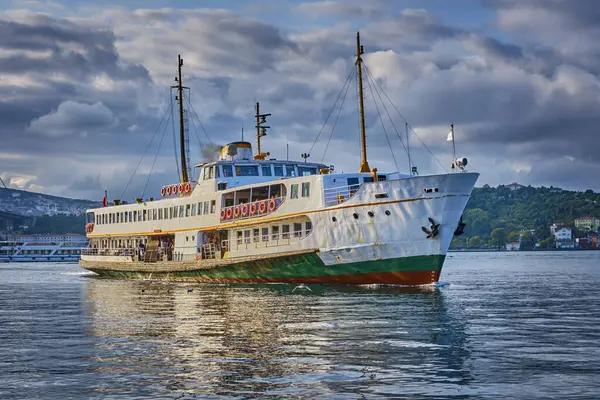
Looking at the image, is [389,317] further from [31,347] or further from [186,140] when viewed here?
[186,140]

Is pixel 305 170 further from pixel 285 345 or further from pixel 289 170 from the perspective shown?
pixel 285 345

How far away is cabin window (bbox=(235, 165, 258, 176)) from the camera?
5125 centimetres

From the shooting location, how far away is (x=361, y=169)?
142 ft

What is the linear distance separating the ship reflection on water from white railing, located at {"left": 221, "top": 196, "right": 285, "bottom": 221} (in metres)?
8.11

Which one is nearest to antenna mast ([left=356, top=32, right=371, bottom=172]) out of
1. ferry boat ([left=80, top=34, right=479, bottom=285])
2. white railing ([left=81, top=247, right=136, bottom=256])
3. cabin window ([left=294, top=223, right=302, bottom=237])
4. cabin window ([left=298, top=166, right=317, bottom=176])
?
ferry boat ([left=80, top=34, right=479, bottom=285])

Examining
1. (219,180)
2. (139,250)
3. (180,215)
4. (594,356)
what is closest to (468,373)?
(594,356)

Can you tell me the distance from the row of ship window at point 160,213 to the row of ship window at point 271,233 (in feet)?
10.4

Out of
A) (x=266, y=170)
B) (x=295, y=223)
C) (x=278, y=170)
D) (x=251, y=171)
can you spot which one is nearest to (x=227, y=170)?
(x=251, y=171)

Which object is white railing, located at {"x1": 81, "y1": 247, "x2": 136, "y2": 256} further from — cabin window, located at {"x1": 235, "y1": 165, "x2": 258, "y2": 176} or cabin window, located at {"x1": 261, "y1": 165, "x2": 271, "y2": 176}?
cabin window, located at {"x1": 261, "y1": 165, "x2": 271, "y2": 176}

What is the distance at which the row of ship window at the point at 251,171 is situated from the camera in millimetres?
50969

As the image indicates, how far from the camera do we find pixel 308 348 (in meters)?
21.0

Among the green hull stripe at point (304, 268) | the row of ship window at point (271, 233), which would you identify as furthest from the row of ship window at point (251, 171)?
the green hull stripe at point (304, 268)

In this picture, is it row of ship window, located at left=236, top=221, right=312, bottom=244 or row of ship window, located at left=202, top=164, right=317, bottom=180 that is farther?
row of ship window, located at left=202, top=164, right=317, bottom=180

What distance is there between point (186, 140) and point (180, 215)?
38.5 feet
